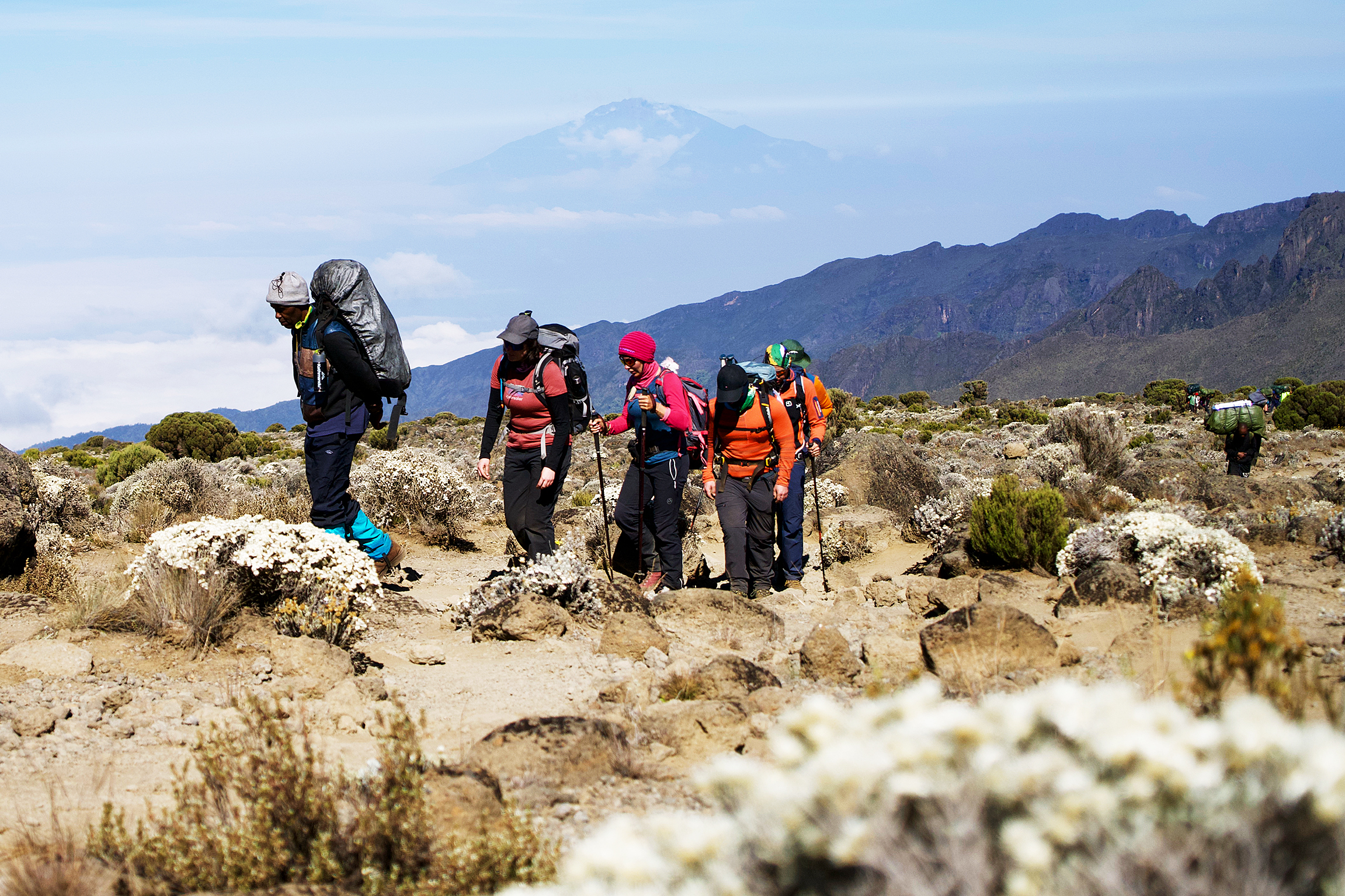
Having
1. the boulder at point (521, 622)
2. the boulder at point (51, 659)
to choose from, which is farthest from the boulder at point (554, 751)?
the boulder at point (51, 659)

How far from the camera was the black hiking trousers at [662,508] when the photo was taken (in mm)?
7840

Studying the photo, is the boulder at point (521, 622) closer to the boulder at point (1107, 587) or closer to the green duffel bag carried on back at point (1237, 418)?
the boulder at point (1107, 587)

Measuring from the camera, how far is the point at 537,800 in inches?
144

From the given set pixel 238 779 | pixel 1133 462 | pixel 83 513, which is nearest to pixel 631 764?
pixel 238 779

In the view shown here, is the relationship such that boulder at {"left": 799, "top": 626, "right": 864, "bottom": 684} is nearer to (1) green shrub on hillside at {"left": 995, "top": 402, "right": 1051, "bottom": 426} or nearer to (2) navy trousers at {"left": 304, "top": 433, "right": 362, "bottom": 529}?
(2) navy trousers at {"left": 304, "top": 433, "right": 362, "bottom": 529}

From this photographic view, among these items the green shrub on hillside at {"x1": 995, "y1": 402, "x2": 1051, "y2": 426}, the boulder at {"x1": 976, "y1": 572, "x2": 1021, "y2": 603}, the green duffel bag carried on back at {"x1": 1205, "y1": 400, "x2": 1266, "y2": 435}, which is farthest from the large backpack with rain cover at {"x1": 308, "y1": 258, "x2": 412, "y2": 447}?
the green shrub on hillside at {"x1": 995, "y1": 402, "x2": 1051, "y2": 426}

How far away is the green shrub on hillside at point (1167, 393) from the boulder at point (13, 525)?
137 ft

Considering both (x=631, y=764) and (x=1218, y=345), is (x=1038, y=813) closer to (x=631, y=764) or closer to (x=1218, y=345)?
(x=631, y=764)

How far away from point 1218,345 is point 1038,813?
5006 inches

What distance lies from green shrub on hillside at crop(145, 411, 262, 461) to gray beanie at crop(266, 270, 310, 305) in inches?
804

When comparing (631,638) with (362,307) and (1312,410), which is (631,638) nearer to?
(362,307)

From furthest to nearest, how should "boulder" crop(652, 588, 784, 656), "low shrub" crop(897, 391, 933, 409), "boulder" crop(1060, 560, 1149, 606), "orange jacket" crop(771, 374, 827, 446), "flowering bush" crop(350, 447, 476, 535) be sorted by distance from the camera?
"low shrub" crop(897, 391, 933, 409)
"flowering bush" crop(350, 447, 476, 535)
"orange jacket" crop(771, 374, 827, 446)
"boulder" crop(652, 588, 784, 656)
"boulder" crop(1060, 560, 1149, 606)

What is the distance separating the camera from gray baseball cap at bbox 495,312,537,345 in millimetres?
7133

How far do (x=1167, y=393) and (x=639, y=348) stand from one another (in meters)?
46.5
